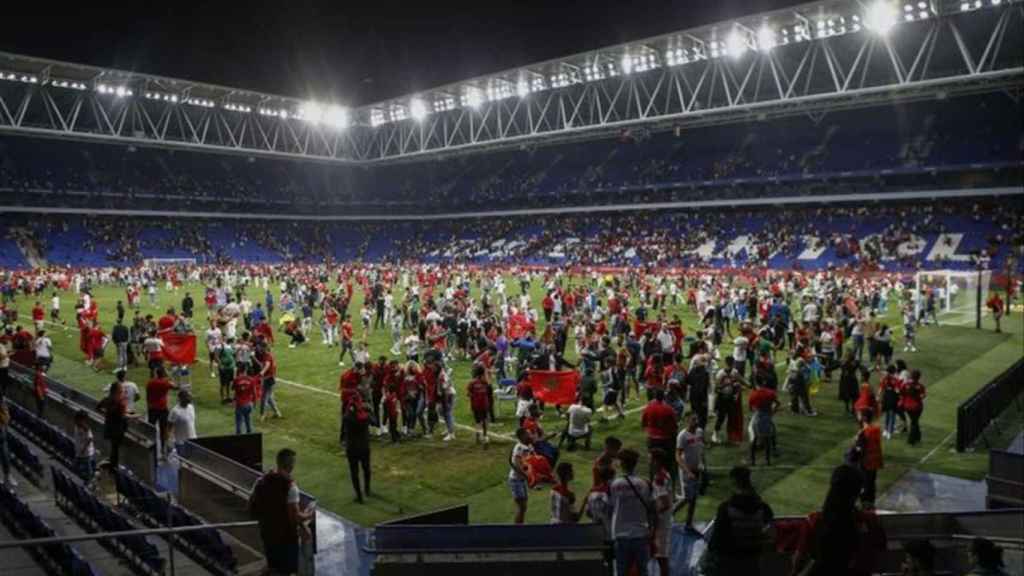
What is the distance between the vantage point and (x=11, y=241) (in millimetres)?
61906

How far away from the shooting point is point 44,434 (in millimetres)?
14633

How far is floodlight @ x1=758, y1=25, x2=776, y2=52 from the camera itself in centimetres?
4722

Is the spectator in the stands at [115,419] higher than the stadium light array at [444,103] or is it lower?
lower

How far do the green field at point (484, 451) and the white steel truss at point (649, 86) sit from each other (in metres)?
28.3

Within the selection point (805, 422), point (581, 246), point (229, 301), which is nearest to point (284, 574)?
point (805, 422)

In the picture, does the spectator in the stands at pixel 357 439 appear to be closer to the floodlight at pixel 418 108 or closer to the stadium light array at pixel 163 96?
the stadium light array at pixel 163 96

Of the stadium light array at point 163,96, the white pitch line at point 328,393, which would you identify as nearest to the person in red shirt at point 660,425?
the white pitch line at point 328,393

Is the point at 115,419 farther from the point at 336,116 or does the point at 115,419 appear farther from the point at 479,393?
the point at 336,116

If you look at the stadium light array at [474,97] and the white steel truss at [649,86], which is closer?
the white steel truss at [649,86]

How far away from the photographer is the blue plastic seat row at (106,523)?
8.88 metres

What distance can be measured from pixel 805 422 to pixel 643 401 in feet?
13.0

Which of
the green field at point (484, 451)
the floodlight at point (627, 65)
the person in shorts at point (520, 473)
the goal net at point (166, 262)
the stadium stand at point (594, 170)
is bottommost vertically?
the green field at point (484, 451)

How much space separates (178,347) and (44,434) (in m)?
7.40

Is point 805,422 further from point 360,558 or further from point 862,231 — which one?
point 862,231
